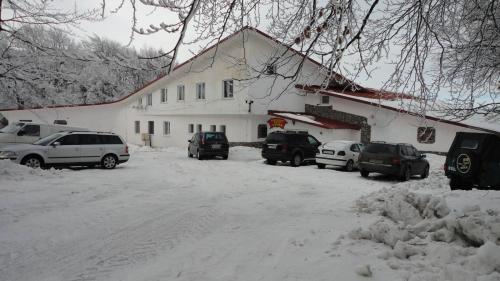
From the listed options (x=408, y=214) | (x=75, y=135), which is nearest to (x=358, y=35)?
(x=408, y=214)

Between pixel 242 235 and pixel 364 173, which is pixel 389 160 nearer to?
pixel 364 173

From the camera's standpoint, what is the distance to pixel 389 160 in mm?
14727

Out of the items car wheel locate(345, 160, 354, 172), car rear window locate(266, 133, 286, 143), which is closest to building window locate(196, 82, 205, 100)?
car rear window locate(266, 133, 286, 143)

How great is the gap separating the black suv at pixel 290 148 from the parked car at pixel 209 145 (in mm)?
3191

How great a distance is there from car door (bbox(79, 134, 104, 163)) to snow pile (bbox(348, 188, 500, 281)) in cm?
1261

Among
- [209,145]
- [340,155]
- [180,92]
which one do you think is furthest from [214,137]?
[180,92]

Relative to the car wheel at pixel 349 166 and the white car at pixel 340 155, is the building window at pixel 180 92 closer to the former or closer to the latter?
the white car at pixel 340 155

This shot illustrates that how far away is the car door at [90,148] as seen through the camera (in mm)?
15330

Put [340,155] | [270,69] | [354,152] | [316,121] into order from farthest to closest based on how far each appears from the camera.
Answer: [316,121]
[354,152]
[340,155]
[270,69]

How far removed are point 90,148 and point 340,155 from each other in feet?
35.1

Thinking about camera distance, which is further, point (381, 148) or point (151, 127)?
point (151, 127)

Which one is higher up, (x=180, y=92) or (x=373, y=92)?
(x=180, y=92)

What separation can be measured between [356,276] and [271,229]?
7.69 feet

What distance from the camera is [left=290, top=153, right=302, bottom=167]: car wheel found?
62.4 ft
